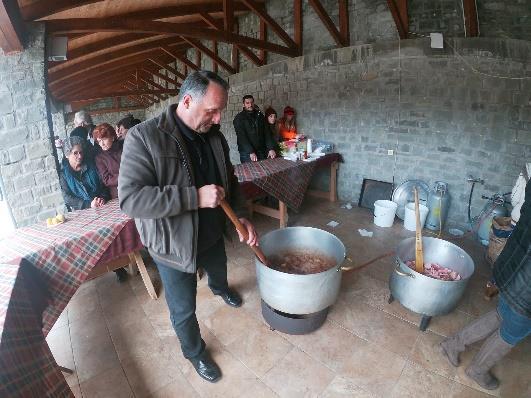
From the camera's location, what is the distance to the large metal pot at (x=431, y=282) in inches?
73.2

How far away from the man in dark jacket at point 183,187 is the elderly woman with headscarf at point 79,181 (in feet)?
4.77

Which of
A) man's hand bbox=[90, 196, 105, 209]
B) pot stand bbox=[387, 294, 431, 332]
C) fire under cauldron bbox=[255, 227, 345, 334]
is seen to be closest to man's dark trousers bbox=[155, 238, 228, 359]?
fire under cauldron bbox=[255, 227, 345, 334]

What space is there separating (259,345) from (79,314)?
165 centimetres

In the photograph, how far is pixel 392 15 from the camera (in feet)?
11.7

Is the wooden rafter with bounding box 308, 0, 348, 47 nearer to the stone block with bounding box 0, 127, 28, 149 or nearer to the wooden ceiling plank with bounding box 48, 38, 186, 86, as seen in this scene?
the stone block with bounding box 0, 127, 28, 149

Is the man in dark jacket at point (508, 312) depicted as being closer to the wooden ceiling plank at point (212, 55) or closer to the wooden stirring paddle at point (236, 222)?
the wooden stirring paddle at point (236, 222)

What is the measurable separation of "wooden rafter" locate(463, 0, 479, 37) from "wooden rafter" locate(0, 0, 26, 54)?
14.4 feet

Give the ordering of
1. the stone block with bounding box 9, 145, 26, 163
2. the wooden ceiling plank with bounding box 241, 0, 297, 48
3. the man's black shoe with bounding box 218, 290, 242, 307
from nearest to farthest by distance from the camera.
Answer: the man's black shoe with bounding box 218, 290, 242, 307
the stone block with bounding box 9, 145, 26, 163
the wooden ceiling plank with bounding box 241, 0, 297, 48

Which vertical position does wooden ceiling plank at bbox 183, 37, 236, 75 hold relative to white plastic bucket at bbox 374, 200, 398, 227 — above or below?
above

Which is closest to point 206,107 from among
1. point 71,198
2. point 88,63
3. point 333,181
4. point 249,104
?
point 71,198

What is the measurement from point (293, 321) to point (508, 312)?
1.25 m

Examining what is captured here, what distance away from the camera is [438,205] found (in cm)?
371

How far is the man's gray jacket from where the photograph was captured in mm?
1343

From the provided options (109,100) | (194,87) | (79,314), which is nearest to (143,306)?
(79,314)
